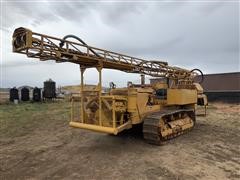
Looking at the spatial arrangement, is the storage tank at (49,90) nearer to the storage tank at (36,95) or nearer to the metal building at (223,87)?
the storage tank at (36,95)

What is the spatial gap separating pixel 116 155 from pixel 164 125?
76.8 inches

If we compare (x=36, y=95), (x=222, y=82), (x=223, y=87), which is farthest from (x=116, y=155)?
(x=36, y=95)

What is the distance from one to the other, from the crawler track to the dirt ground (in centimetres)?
20

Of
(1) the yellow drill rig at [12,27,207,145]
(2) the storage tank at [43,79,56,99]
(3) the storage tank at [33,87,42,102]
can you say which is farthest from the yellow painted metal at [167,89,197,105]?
(2) the storage tank at [43,79,56,99]

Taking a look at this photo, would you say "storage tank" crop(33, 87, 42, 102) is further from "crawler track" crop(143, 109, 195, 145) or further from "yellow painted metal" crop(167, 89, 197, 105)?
"yellow painted metal" crop(167, 89, 197, 105)

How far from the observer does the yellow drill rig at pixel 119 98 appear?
611 cm

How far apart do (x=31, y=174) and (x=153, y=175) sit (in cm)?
257

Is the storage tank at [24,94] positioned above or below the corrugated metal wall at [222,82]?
below

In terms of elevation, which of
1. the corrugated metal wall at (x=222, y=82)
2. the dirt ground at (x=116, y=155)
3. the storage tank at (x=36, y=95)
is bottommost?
the dirt ground at (x=116, y=155)

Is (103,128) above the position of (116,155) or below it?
above

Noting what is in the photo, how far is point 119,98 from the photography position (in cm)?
715

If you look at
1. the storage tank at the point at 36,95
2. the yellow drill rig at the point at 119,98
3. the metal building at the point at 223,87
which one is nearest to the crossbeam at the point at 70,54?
the yellow drill rig at the point at 119,98

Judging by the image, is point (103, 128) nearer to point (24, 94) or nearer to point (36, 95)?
point (36, 95)

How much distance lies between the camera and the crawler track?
745cm
